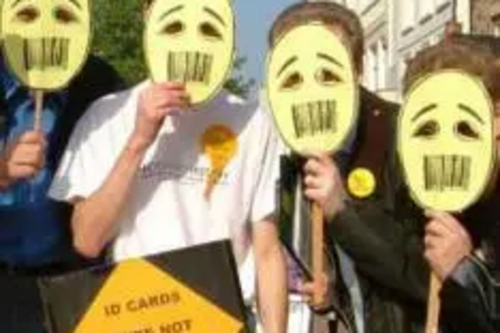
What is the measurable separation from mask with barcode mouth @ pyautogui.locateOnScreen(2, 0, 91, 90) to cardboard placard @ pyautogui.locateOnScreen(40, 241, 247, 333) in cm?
63

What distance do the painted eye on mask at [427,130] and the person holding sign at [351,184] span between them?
0.25 meters

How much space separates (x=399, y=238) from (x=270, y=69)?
0.55 m

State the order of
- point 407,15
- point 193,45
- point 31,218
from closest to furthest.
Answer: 1. point 193,45
2. point 31,218
3. point 407,15

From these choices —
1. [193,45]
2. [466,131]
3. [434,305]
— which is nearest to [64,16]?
[193,45]

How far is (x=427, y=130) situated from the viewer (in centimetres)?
394

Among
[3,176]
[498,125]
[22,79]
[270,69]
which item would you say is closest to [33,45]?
[22,79]

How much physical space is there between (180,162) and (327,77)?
442mm

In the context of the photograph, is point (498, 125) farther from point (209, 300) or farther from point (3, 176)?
point (3, 176)

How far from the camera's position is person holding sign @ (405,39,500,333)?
3.79 metres

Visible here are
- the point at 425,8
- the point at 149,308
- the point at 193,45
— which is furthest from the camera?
the point at 425,8

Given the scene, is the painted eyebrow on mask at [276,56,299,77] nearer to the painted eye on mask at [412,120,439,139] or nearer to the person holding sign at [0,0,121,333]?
the painted eye on mask at [412,120,439,139]

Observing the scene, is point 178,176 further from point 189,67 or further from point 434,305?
point 434,305

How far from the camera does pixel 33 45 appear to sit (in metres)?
4.28

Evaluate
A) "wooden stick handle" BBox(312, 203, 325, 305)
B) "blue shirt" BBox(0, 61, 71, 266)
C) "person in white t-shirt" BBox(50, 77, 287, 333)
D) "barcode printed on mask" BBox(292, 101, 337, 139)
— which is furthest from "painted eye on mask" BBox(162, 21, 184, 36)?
"wooden stick handle" BBox(312, 203, 325, 305)
